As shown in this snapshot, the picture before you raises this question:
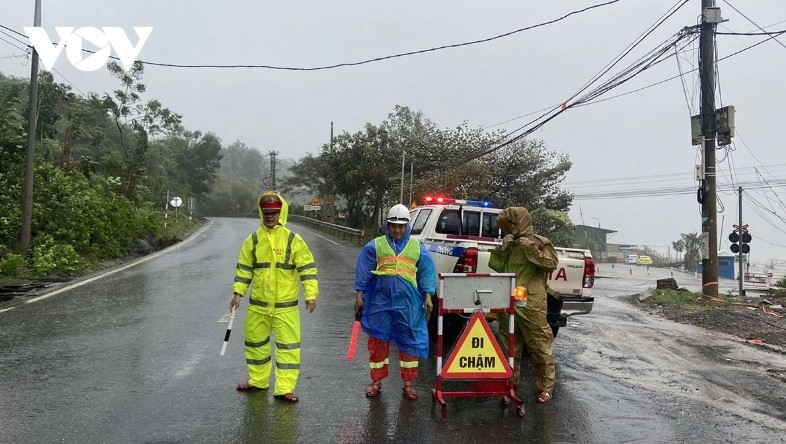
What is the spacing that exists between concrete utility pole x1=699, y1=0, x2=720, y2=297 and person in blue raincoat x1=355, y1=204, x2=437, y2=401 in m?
12.0

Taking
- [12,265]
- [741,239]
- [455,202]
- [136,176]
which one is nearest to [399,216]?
[455,202]

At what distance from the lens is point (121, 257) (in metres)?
18.8

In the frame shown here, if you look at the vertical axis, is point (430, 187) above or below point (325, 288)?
above

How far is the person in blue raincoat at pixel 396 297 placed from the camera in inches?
219

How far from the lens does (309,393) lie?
18.5ft

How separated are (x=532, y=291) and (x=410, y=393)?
1445 millimetres

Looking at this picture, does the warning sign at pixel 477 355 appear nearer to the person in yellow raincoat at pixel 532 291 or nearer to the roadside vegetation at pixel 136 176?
the person in yellow raincoat at pixel 532 291

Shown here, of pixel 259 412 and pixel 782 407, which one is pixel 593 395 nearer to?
pixel 782 407

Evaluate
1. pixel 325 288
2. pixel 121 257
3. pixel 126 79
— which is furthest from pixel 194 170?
pixel 325 288

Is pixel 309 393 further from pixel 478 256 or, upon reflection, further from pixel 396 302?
pixel 478 256

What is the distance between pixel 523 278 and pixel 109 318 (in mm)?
6272

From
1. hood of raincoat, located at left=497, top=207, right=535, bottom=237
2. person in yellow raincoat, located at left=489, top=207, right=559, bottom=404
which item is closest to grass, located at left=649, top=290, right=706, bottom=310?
person in yellow raincoat, located at left=489, top=207, right=559, bottom=404

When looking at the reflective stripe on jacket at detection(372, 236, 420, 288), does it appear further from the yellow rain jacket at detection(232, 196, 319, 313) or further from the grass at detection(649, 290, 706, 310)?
the grass at detection(649, 290, 706, 310)

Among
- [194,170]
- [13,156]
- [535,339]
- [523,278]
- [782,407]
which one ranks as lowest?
[782,407]
